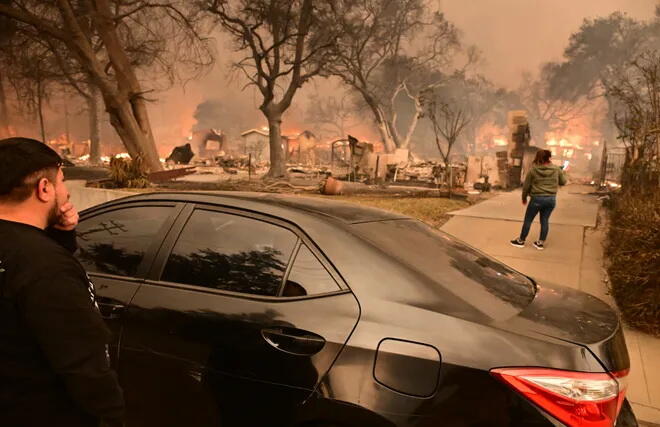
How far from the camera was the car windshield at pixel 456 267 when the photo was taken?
1.92m

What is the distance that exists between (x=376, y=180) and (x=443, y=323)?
65.9 ft

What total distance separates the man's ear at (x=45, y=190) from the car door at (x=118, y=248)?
1.08 meters

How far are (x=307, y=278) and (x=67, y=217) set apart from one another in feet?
3.11

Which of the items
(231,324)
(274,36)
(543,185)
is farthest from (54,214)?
(274,36)

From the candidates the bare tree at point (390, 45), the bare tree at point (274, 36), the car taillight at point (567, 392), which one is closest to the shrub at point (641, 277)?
the car taillight at point (567, 392)

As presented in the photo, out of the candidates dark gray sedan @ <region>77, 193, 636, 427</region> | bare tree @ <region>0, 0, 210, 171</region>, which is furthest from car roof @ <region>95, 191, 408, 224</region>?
bare tree @ <region>0, 0, 210, 171</region>

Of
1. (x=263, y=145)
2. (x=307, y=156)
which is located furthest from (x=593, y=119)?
(x=263, y=145)

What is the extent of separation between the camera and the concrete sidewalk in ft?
11.1

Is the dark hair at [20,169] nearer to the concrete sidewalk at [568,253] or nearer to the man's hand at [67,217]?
the man's hand at [67,217]

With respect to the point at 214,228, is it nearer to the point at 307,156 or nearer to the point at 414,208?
the point at 414,208

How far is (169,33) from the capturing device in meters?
18.2

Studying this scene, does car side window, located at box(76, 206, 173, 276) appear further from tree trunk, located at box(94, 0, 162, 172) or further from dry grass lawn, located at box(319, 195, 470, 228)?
tree trunk, located at box(94, 0, 162, 172)

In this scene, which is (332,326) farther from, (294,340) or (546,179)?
(546,179)

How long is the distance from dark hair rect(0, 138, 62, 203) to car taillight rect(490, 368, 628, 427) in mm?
1591
